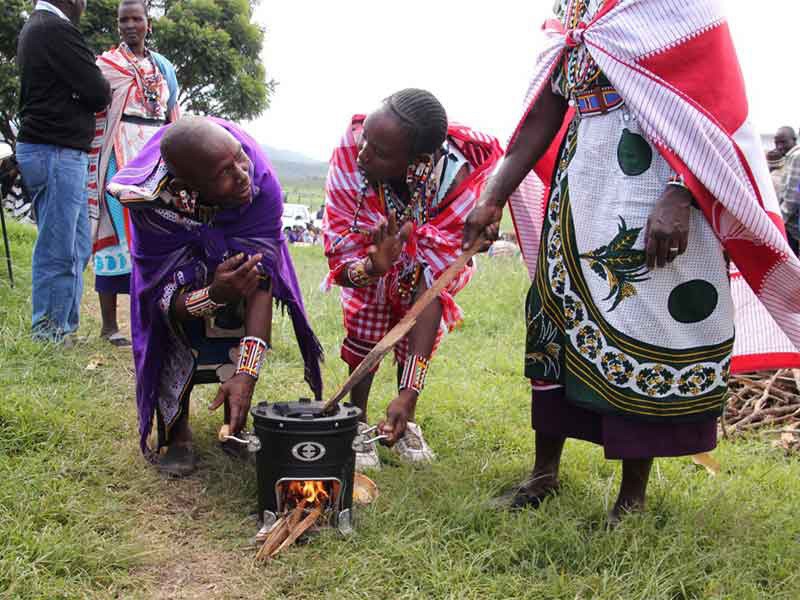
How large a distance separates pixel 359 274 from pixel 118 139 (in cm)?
261

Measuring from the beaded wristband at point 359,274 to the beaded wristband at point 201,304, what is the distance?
0.51 m

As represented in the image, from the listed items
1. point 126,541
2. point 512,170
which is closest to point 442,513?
point 126,541

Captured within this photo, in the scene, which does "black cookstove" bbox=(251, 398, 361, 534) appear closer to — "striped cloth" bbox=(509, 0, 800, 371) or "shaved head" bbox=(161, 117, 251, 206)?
"shaved head" bbox=(161, 117, 251, 206)

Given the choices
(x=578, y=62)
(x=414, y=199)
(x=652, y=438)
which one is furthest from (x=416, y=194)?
(x=652, y=438)

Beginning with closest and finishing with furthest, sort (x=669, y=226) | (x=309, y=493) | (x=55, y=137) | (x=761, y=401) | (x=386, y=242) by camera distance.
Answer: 1. (x=669, y=226)
2. (x=309, y=493)
3. (x=386, y=242)
4. (x=761, y=401)
5. (x=55, y=137)

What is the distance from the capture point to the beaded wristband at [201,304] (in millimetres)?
2619

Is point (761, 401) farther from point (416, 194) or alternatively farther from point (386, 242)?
point (386, 242)

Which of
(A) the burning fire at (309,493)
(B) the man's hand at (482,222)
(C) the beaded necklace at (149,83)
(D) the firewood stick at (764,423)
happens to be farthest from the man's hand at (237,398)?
(C) the beaded necklace at (149,83)

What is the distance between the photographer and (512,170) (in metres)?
2.61

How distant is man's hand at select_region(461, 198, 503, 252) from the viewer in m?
2.61

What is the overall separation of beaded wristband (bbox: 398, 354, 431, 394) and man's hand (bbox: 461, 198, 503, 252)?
1.43 feet

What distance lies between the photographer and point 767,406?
402 cm

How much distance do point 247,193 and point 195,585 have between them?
1.30 metres

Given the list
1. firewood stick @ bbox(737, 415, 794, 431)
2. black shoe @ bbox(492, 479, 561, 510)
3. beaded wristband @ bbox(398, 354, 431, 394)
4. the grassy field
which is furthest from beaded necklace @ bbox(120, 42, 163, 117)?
firewood stick @ bbox(737, 415, 794, 431)
